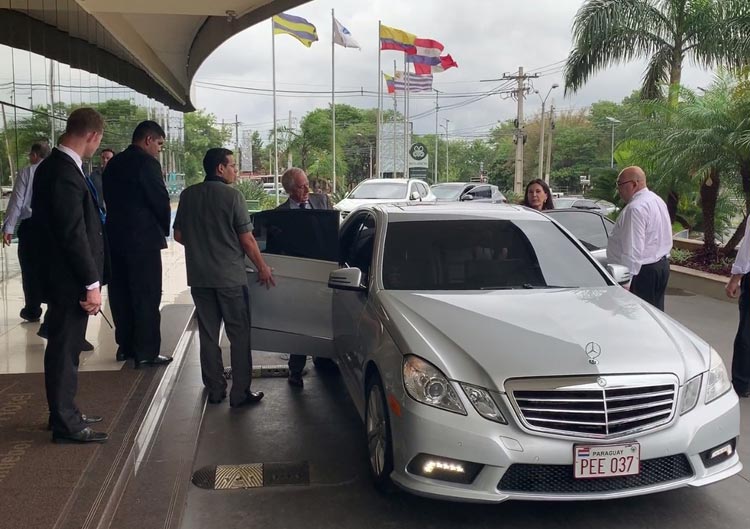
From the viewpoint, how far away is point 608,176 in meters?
16.0

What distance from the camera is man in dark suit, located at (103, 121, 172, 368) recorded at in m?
5.65

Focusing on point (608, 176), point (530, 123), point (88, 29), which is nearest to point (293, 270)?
point (88, 29)

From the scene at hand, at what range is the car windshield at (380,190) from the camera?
19609mm

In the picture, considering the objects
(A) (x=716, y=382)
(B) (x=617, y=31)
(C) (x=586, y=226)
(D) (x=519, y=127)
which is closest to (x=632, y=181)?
(C) (x=586, y=226)

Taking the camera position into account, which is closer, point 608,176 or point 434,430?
point 434,430

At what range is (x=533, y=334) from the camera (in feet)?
12.3

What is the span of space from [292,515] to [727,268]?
34.7 ft

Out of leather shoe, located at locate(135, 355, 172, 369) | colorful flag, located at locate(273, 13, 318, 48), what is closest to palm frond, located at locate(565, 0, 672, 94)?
colorful flag, located at locate(273, 13, 318, 48)

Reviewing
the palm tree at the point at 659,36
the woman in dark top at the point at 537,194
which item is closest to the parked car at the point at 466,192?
the palm tree at the point at 659,36

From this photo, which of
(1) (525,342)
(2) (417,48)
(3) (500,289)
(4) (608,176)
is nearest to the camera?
(1) (525,342)

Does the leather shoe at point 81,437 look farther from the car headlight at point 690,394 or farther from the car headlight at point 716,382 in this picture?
the car headlight at point 716,382

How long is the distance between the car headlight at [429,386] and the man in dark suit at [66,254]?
1811mm

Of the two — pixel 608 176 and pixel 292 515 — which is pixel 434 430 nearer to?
pixel 292 515

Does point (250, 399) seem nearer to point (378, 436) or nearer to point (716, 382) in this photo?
point (378, 436)
